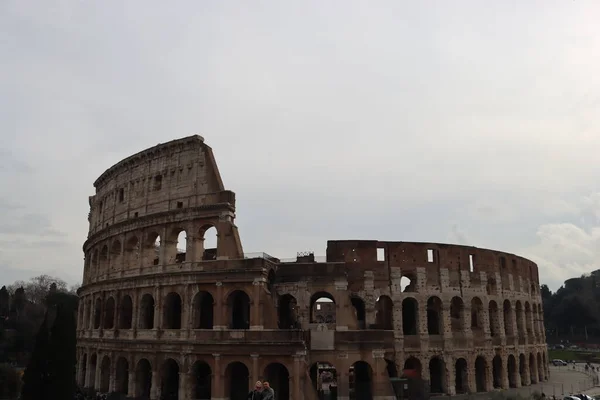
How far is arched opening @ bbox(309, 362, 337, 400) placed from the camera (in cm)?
2783

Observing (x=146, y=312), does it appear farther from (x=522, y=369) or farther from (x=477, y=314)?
(x=522, y=369)

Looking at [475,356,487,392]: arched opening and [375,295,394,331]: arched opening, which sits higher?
[375,295,394,331]: arched opening

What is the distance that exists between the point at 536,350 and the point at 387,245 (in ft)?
58.3

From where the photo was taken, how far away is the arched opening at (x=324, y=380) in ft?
91.3

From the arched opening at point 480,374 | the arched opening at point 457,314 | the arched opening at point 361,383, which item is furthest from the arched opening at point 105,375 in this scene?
the arched opening at point 480,374

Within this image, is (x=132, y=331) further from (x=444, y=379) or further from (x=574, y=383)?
(x=574, y=383)

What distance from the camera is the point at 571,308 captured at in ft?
254

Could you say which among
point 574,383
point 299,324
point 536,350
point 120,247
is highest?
point 120,247

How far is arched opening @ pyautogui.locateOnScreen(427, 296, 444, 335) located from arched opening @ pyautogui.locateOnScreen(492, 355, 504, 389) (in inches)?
206

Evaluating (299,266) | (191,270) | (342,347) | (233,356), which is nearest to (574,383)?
(342,347)

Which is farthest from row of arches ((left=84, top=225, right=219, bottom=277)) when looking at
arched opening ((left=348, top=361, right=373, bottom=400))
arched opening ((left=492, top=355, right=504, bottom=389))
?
arched opening ((left=492, top=355, right=504, bottom=389))

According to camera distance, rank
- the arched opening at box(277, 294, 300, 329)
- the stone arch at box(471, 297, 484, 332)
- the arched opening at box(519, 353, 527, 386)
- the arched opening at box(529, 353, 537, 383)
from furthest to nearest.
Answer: the arched opening at box(529, 353, 537, 383)
the arched opening at box(519, 353, 527, 386)
the stone arch at box(471, 297, 484, 332)
the arched opening at box(277, 294, 300, 329)

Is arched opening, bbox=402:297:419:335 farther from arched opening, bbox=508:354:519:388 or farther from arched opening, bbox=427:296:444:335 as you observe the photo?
arched opening, bbox=508:354:519:388

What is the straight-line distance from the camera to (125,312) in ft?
105
